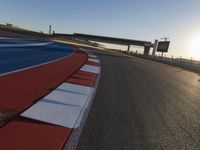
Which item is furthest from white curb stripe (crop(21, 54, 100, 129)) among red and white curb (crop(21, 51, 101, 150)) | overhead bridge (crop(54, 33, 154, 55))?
overhead bridge (crop(54, 33, 154, 55))

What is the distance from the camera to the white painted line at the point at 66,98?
5.88 meters

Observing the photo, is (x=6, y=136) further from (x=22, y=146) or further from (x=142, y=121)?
(x=142, y=121)

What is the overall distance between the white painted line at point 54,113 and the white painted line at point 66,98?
0.32m

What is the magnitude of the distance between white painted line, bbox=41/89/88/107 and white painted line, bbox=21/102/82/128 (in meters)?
0.32

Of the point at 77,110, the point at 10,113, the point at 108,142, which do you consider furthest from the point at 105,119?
the point at 10,113

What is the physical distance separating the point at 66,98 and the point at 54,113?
4.55 ft

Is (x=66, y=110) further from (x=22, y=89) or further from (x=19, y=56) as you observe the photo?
(x=19, y=56)

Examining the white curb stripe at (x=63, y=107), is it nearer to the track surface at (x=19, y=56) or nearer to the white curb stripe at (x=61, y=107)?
the white curb stripe at (x=61, y=107)

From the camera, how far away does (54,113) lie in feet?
16.2

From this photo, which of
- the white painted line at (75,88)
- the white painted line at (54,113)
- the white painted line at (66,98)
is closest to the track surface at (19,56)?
the white painted line at (75,88)

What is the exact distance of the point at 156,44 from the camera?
235 feet

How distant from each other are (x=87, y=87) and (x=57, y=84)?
945 millimetres

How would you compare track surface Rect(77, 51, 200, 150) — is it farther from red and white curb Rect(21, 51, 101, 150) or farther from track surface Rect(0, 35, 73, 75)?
track surface Rect(0, 35, 73, 75)

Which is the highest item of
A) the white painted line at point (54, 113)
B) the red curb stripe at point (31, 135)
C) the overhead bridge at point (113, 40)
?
the red curb stripe at point (31, 135)
